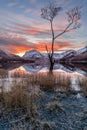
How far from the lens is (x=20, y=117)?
4859mm

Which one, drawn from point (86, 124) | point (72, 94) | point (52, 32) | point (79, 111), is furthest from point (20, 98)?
point (52, 32)

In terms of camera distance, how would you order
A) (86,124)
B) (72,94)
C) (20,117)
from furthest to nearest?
1. (72,94)
2. (20,117)
3. (86,124)

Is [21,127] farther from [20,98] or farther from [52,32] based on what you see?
[52,32]

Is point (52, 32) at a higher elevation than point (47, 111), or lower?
higher

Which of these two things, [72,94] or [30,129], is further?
[72,94]

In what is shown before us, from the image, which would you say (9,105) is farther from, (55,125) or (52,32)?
(52,32)

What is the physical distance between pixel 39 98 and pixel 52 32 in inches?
967

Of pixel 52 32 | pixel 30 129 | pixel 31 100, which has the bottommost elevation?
pixel 30 129

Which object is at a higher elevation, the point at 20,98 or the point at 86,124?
the point at 20,98

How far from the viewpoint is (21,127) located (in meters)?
4.27

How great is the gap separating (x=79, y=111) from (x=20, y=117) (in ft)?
4.48

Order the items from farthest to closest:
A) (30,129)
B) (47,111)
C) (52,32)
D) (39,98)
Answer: (52,32) → (39,98) → (47,111) → (30,129)

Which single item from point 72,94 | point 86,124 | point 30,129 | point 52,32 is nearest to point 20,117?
point 30,129

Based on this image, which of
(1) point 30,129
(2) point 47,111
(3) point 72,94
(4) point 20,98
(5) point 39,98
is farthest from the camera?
(3) point 72,94
